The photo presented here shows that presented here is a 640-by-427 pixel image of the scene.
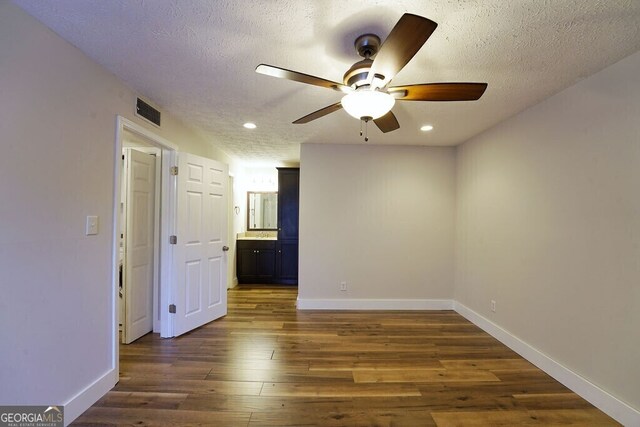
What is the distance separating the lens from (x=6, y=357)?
1.38 metres

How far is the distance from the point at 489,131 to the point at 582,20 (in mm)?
1832

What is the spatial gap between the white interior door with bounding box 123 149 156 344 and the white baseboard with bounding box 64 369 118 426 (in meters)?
0.83

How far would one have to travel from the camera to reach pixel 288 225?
520 centimetres

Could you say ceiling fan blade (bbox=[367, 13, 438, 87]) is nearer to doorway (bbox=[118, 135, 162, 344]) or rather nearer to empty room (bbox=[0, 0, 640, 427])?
empty room (bbox=[0, 0, 640, 427])

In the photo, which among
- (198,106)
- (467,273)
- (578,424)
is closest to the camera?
(578,424)

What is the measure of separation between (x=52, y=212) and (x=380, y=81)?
2007 mm

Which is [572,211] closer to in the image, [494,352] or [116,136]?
[494,352]

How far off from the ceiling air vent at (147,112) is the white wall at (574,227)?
349 centimetres

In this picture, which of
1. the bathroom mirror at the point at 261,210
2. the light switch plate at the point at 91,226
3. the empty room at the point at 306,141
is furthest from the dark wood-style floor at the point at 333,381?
the bathroom mirror at the point at 261,210

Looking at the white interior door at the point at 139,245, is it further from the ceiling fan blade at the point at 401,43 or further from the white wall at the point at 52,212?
the ceiling fan blade at the point at 401,43

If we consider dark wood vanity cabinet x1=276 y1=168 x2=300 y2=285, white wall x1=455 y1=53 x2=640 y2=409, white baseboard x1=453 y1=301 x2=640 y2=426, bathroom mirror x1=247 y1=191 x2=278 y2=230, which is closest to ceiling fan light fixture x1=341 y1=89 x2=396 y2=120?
white wall x1=455 y1=53 x2=640 y2=409

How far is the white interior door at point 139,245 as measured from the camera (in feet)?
9.18

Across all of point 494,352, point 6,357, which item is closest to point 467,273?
point 494,352

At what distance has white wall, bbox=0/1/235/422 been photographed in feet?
4.57
